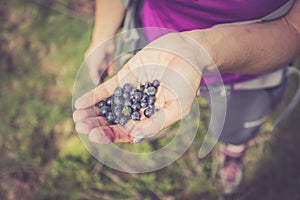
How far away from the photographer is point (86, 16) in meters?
2.43

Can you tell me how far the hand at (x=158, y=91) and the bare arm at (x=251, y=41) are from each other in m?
0.05

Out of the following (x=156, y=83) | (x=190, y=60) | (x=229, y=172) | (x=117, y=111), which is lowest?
→ (x=229, y=172)

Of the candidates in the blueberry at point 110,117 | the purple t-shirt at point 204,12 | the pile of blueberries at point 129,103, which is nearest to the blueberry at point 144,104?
the pile of blueberries at point 129,103

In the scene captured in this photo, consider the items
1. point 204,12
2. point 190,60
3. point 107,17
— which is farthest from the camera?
point 107,17

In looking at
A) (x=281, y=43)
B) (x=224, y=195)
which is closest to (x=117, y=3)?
(x=281, y=43)

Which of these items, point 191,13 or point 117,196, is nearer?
point 191,13

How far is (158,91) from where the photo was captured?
119 centimetres

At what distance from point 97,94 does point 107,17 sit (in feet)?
1.12

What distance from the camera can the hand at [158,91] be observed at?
41.4 inches

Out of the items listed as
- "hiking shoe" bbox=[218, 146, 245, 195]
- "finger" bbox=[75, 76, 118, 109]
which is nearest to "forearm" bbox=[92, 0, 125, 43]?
"finger" bbox=[75, 76, 118, 109]

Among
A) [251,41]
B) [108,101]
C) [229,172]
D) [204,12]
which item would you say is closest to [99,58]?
[108,101]

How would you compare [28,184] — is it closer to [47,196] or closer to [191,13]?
[47,196]

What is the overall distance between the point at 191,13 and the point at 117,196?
43.4 inches

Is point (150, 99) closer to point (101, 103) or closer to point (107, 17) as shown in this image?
point (101, 103)
